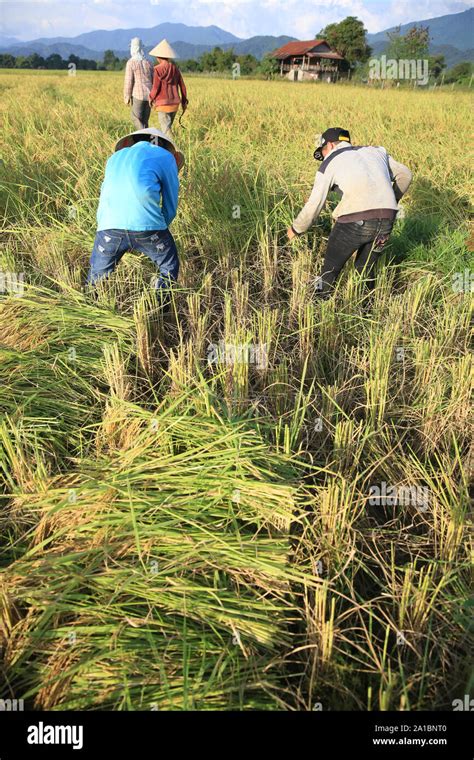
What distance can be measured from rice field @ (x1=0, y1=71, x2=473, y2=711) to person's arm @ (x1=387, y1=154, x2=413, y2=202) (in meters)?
0.62

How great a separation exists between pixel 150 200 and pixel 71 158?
260 centimetres

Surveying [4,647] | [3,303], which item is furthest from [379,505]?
[3,303]

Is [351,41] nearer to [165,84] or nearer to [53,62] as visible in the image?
[53,62]

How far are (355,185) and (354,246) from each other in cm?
38

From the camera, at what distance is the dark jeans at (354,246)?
2.97 metres

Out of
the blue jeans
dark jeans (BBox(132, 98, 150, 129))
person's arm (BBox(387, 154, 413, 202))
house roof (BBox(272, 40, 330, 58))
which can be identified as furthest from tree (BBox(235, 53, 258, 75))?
the blue jeans

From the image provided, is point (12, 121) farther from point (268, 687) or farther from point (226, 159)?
point (268, 687)

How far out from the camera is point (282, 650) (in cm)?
125

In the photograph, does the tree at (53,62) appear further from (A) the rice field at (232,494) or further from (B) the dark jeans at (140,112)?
(A) the rice field at (232,494)

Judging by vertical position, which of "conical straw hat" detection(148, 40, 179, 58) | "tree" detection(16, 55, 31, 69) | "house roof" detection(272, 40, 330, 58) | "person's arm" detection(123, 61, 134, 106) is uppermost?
"house roof" detection(272, 40, 330, 58)

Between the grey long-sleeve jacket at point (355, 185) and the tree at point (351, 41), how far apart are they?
46180 mm

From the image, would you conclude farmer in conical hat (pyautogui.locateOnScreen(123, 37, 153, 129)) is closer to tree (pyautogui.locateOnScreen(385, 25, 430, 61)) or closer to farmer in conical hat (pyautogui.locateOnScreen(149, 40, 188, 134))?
farmer in conical hat (pyautogui.locateOnScreen(149, 40, 188, 134))

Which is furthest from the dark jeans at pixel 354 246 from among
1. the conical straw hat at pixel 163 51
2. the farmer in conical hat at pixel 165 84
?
the conical straw hat at pixel 163 51

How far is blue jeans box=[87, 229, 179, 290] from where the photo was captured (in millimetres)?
2592
